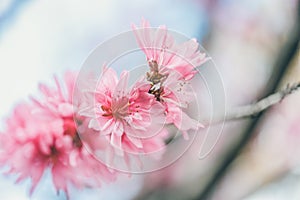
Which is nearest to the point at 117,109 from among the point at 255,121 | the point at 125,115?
the point at 125,115

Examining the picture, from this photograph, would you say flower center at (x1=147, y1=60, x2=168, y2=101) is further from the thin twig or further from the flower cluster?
the thin twig

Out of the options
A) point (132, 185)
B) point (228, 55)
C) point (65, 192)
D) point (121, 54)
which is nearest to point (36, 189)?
point (65, 192)

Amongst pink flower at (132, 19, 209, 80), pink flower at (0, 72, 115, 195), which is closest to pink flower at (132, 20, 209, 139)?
pink flower at (132, 19, 209, 80)

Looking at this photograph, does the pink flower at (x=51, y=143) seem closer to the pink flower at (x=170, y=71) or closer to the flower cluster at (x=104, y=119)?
the flower cluster at (x=104, y=119)

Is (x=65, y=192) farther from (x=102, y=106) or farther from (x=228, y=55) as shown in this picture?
(x=228, y=55)

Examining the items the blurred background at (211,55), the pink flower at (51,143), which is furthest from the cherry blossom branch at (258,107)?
the pink flower at (51,143)

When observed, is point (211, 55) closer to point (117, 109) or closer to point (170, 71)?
point (170, 71)
